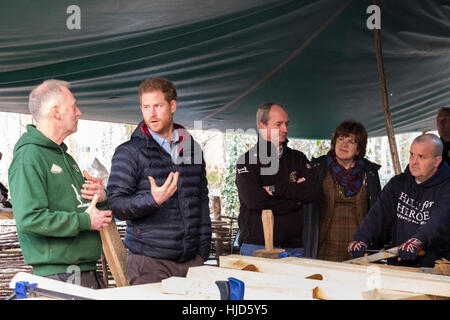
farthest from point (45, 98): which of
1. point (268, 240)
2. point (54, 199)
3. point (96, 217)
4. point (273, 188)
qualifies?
point (273, 188)

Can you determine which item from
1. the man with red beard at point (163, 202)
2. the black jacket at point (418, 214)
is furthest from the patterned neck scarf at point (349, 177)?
→ the man with red beard at point (163, 202)

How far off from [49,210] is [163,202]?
0.58 m

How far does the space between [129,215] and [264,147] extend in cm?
127

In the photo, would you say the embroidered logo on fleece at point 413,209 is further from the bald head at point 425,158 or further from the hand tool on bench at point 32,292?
the hand tool on bench at point 32,292

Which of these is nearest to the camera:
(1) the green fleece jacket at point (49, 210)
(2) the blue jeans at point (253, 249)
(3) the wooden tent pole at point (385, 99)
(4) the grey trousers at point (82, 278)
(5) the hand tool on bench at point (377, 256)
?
(1) the green fleece jacket at point (49, 210)

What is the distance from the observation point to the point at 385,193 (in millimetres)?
3389

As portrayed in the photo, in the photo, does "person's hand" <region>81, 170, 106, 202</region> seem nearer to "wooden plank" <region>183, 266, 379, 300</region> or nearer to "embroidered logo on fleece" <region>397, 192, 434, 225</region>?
"wooden plank" <region>183, 266, 379, 300</region>

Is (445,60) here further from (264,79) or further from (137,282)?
(137,282)

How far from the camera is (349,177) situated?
3941 mm

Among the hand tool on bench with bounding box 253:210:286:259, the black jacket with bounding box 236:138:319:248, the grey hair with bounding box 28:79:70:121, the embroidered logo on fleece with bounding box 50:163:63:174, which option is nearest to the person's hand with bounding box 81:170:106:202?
the embroidered logo on fleece with bounding box 50:163:63:174

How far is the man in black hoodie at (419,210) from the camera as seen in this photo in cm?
298

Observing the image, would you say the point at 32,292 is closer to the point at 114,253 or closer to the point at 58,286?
the point at 58,286

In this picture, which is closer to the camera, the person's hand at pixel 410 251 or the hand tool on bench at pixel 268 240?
the hand tool on bench at pixel 268 240

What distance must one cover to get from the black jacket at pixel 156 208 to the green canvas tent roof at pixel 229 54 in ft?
2.99
